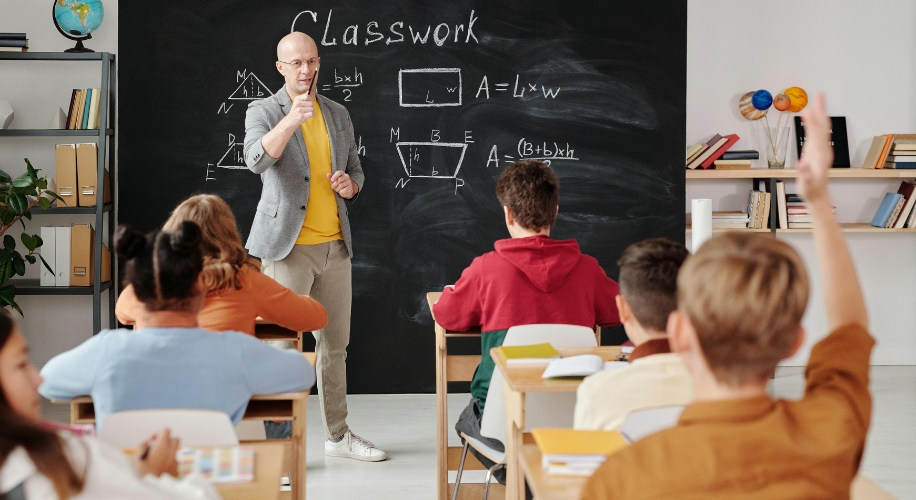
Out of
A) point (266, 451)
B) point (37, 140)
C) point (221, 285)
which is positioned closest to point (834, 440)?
point (266, 451)

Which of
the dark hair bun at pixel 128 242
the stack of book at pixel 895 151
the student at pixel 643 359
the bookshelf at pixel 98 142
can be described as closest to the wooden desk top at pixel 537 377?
the student at pixel 643 359

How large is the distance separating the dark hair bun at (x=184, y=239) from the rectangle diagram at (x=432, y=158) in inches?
110

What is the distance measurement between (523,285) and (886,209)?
3350 mm

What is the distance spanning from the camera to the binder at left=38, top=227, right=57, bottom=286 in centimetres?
432

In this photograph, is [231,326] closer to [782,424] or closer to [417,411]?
[782,424]

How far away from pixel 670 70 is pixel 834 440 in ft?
12.4

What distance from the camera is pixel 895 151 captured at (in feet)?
16.3

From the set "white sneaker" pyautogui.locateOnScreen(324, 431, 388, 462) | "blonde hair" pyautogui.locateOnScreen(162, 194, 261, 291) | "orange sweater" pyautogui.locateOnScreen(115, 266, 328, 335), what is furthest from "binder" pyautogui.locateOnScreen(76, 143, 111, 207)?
"blonde hair" pyautogui.locateOnScreen(162, 194, 261, 291)

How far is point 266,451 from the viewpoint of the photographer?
5.20 ft

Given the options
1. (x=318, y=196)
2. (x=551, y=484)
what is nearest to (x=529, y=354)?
(x=551, y=484)

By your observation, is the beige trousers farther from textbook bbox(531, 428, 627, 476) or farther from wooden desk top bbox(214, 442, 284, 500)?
textbook bbox(531, 428, 627, 476)

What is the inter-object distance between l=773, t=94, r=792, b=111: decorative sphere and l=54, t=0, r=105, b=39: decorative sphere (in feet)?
12.1

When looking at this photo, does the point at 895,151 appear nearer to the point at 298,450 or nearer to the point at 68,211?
the point at 298,450

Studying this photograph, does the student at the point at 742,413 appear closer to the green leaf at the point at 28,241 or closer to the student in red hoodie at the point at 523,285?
the student in red hoodie at the point at 523,285
